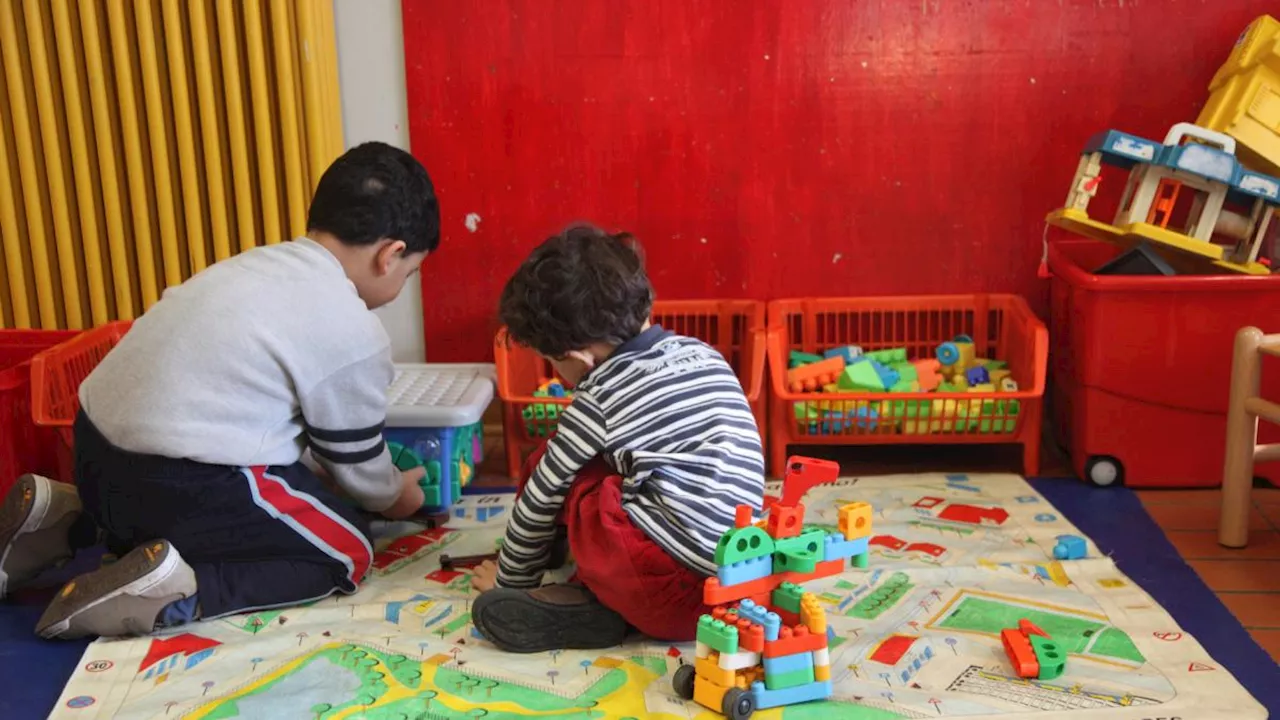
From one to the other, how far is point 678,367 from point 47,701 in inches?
38.0

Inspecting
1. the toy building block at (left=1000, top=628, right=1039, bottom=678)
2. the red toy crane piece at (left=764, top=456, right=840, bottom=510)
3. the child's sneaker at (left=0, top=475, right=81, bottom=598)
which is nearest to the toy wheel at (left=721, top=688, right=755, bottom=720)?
the red toy crane piece at (left=764, top=456, right=840, bottom=510)

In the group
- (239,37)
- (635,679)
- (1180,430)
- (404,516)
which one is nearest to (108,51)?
(239,37)

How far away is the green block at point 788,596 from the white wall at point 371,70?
1.60m

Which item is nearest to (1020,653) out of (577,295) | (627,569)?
(627,569)

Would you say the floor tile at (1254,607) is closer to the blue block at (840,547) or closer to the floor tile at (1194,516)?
the floor tile at (1194,516)

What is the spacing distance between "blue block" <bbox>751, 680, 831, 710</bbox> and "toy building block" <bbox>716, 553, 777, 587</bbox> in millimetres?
134

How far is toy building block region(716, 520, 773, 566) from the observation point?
4.51ft

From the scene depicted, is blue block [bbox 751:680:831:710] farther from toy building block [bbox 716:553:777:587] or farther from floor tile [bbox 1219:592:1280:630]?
floor tile [bbox 1219:592:1280:630]

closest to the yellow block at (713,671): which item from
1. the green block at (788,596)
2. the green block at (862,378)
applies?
the green block at (788,596)

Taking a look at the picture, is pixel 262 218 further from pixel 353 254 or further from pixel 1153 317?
pixel 1153 317

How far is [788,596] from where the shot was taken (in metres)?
1.44

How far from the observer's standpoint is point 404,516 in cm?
207

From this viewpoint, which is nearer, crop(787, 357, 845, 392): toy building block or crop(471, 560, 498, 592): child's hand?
crop(471, 560, 498, 592): child's hand

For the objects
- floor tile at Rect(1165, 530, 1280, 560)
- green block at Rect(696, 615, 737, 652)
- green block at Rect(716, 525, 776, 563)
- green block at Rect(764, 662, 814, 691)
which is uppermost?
green block at Rect(716, 525, 776, 563)
